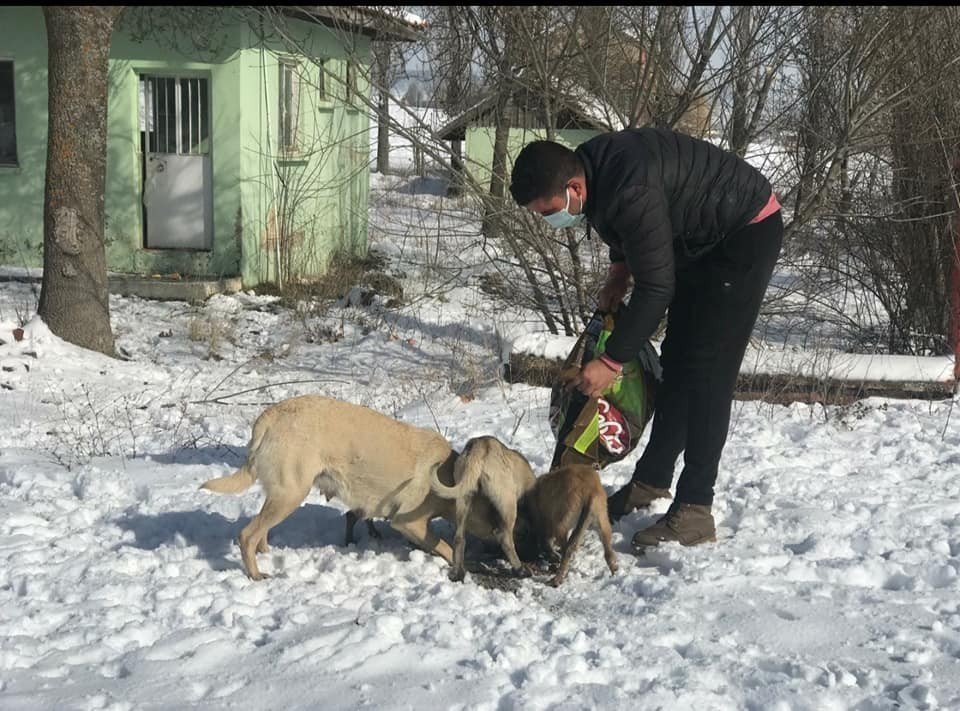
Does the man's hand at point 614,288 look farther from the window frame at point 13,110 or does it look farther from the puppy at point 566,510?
the window frame at point 13,110

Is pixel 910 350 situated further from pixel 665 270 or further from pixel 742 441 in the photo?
pixel 665 270

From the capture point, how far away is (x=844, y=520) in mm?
4898

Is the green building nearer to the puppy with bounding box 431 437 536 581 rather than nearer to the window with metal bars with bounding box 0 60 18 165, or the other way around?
the window with metal bars with bounding box 0 60 18 165

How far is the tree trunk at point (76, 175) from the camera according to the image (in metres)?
9.91

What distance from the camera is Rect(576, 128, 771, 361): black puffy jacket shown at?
13.5 ft

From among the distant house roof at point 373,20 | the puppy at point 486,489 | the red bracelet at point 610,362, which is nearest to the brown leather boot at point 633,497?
the puppy at point 486,489

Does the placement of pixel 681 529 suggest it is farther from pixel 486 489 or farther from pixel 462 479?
pixel 462 479

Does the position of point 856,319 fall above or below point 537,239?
below

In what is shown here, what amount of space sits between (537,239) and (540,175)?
198 inches

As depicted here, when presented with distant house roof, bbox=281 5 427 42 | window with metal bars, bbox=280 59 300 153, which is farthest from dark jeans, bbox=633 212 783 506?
window with metal bars, bbox=280 59 300 153

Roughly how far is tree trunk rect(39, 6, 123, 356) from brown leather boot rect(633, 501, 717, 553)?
292 inches

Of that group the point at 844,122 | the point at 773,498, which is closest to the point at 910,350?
the point at 844,122


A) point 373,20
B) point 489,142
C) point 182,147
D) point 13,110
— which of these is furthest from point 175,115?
point 489,142

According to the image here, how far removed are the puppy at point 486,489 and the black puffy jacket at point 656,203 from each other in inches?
29.6
